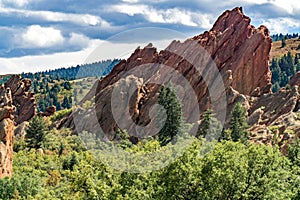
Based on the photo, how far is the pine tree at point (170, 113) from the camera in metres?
85.6

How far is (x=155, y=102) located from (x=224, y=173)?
226 ft

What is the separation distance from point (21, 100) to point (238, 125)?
3392 inches

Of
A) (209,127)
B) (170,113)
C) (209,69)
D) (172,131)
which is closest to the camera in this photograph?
(209,127)

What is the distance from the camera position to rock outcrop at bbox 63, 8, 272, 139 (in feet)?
331

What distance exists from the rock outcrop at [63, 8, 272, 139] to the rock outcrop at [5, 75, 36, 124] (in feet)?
97.5

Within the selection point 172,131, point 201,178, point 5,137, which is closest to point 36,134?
point 5,137

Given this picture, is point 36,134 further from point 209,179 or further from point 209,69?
point 209,179

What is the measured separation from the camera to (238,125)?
253 feet

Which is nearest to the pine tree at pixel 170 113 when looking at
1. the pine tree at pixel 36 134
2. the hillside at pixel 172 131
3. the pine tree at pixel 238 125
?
the hillside at pixel 172 131

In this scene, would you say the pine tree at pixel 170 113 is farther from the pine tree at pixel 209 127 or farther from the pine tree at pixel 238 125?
the pine tree at pixel 238 125

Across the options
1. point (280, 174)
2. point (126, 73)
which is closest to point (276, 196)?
point (280, 174)

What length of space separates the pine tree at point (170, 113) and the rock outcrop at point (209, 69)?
4943 mm

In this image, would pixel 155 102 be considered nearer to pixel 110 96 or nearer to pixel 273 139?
pixel 110 96

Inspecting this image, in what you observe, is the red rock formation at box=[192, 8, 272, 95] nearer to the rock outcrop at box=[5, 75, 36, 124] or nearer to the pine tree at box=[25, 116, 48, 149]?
the pine tree at box=[25, 116, 48, 149]
